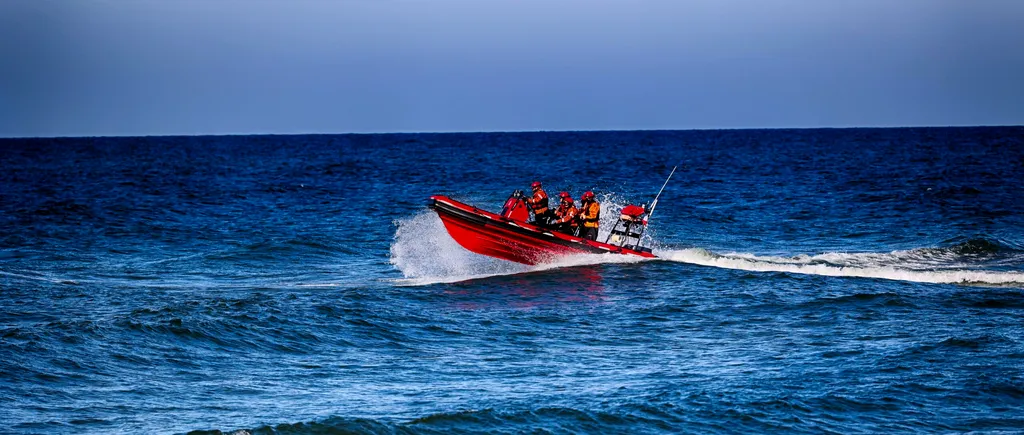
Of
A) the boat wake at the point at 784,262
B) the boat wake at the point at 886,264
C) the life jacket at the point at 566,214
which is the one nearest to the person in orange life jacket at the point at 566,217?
the life jacket at the point at 566,214

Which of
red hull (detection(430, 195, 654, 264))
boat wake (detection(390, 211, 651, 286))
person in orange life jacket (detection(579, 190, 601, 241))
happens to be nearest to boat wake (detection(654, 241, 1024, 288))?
boat wake (detection(390, 211, 651, 286))

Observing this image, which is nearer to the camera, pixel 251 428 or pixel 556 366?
pixel 251 428

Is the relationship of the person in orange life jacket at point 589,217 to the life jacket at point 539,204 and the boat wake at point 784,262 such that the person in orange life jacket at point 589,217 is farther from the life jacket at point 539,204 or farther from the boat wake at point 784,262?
the life jacket at point 539,204

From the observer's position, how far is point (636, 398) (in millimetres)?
11164

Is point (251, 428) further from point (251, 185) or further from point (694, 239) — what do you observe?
point (251, 185)

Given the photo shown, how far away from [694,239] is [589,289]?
915 centimetres

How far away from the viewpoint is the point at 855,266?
20953 mm

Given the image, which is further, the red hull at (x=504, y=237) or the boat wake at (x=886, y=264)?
the red hull at (x=504, y=237)

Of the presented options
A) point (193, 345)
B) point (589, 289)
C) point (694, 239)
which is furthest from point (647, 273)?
point (193, 345)

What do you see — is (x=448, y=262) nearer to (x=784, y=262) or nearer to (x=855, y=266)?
(x=784, y=262)

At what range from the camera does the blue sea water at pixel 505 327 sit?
1077 centimetres

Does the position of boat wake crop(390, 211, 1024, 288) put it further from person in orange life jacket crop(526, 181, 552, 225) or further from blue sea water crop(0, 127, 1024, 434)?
person in orange life jacket crop(526, 181, 552, 225)

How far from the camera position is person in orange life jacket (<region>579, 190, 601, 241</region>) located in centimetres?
2111

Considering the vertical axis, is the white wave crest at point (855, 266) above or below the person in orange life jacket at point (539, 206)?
below
